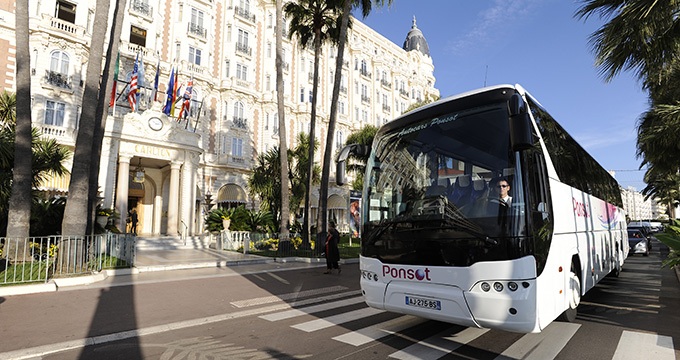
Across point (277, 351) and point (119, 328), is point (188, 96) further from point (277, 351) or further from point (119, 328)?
point (277, 351)

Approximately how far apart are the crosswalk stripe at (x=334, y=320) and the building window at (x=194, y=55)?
89.5 ft

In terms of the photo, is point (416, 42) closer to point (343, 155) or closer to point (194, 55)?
point (194, 55)

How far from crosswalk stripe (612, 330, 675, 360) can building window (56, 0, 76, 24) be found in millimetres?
29670

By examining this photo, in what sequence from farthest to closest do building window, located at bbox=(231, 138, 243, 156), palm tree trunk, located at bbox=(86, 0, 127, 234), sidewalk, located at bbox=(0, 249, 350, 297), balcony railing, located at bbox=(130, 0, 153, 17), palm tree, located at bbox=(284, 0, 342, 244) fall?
building window, located at bbox=(231, 138, 243, 156) → balcony railing, located at bbox=(130, 0, 153, 17) → palm tree, located at bbox=(284, 0, 342, 244) → palm tree trunk, located at bbox=(86, 0, 127, 234) → sidewalk, located at bbox=(0, 249, 350, 297)

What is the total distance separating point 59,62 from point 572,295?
87.7ft

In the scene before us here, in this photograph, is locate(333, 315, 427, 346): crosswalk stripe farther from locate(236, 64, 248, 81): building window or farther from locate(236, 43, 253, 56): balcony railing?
locate(236, 43, 253, 56): balcony railing

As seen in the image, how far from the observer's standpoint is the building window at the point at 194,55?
28266mm

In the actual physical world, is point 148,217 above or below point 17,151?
below

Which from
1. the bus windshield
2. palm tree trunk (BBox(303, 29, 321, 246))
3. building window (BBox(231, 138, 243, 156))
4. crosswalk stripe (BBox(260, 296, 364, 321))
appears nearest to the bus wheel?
the bus windshield

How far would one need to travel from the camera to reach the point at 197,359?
13.8 ft

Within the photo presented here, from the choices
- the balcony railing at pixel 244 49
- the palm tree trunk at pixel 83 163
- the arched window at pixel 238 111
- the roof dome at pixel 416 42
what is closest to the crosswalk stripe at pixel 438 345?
the palm tree trunk at pixel 83 163

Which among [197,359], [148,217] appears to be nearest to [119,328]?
[197,359]

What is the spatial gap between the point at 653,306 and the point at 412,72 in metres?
51.9

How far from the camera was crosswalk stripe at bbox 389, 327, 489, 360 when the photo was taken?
4.28m
